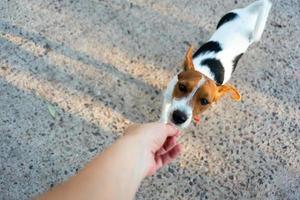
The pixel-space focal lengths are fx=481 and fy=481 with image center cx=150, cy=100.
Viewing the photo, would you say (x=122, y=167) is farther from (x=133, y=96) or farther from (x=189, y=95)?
(x=133, y=96)

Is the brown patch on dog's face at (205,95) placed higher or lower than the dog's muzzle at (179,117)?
higher

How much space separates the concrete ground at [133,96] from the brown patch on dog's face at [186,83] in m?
0.47

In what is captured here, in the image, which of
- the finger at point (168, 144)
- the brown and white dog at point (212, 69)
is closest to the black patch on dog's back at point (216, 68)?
the brown and white dog at point (212, 69)

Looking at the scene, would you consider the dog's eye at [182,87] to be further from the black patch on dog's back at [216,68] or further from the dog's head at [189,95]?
the black patch on dog's back at [216,68]

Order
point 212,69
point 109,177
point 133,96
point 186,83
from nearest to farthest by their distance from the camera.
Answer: point 109,177 < point 186,83 < point 212,69 < point 133,96

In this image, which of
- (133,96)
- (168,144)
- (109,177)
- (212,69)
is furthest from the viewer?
(133,96)

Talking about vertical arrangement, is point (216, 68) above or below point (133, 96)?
above

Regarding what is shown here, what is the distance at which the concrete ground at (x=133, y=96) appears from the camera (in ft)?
9.39

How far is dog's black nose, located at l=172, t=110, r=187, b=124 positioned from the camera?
2588mm

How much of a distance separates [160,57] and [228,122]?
25.2 inches

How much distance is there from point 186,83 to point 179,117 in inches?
7.4

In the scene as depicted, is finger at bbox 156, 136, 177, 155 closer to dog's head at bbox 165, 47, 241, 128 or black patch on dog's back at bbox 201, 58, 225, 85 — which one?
dog's head at bbox 165, 47, 241, 128

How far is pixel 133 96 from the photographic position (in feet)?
10.2

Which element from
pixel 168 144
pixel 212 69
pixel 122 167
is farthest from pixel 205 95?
pixel 122 167
